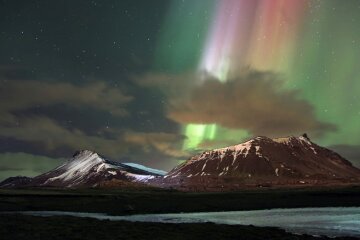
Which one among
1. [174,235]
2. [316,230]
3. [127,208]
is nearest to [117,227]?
[174,235]

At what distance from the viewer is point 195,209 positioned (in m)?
118

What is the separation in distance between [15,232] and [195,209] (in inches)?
2741

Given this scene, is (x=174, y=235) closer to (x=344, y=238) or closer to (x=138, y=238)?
(x=138, y=238)

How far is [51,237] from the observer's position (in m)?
49.8

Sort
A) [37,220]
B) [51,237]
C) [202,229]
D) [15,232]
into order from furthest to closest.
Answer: [37,220] < [202,229] < [15,232] < [51,237]

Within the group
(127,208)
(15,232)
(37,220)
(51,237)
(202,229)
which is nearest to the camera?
(51,237)

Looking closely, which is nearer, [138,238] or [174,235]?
[138,238]

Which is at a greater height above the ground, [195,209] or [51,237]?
[195,209]

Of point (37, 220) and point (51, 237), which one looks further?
point (37, 220)

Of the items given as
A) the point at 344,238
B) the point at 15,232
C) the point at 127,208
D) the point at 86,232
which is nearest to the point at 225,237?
the point at 344,238

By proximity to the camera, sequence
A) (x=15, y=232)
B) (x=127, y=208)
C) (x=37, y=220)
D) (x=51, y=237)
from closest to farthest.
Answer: (x=51, y=237)
(x=15, y=232)
(x=37, y=220)
(x=127, y=208)

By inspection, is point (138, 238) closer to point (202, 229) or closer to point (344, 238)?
point (202, 229)

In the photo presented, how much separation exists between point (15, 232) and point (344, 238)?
131 ft

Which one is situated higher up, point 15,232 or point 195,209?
point 195,209
